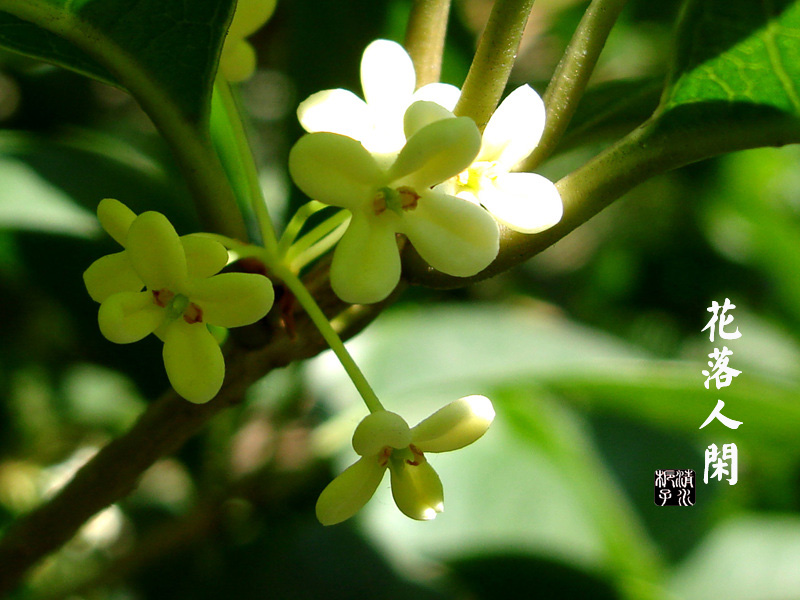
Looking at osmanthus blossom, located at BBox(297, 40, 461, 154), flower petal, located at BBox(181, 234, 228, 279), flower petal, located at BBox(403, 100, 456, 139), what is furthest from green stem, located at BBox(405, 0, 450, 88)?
flower petal, located at BBox(181, 234, 228, 279)

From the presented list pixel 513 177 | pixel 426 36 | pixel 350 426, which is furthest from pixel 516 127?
pixel 350 426

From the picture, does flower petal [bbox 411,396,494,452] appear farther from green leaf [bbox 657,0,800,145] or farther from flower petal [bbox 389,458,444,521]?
green leaf [bbox 657,0,800,145]

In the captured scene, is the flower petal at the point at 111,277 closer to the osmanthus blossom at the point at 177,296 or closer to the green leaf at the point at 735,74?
the osmanthus blossom at the point at 177,296

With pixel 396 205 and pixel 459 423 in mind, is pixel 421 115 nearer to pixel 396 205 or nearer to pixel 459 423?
pixel 396 205

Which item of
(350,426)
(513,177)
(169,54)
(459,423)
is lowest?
(459,423)

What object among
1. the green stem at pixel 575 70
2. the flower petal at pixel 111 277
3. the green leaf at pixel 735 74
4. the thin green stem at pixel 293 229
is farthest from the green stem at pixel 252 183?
the green leaf at pixel 735 74
